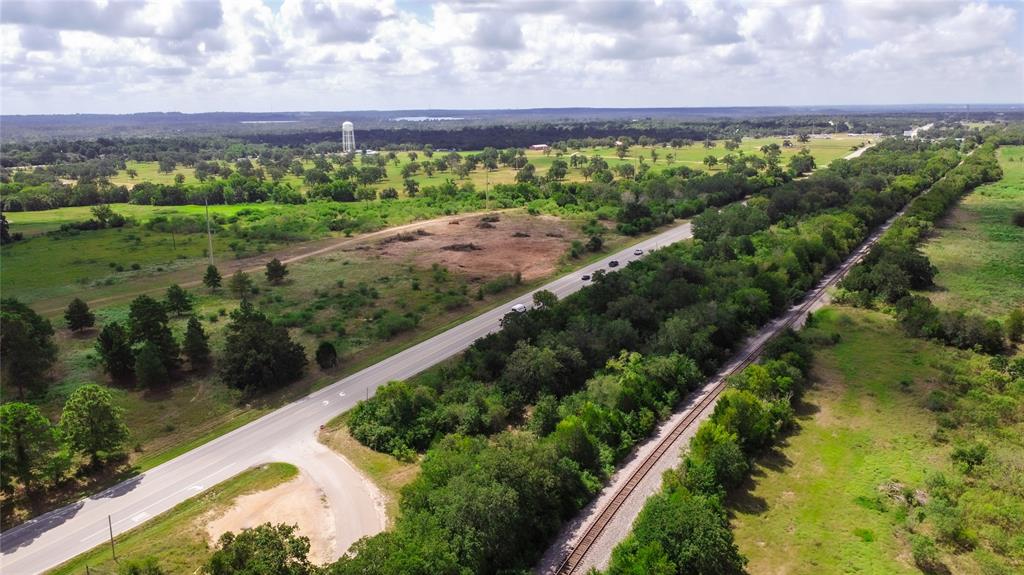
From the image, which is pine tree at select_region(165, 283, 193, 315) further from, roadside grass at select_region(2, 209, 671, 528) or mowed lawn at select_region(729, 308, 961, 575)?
mowed lawn at select_region(729, 308, 961, 575)

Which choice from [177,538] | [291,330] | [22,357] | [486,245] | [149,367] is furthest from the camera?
[486,245]

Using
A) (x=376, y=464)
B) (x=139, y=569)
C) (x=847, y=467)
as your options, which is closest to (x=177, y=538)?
(x=139, y=569)

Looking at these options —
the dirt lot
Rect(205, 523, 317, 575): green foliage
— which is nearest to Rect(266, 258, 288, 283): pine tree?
the dirt lot

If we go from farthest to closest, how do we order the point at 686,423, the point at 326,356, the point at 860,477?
1. the point at 326,356
2. the point at 686,423
3. the point at 860,477

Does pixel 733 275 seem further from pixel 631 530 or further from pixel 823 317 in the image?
pixel 631 530

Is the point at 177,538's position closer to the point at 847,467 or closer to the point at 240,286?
the point at 847,467

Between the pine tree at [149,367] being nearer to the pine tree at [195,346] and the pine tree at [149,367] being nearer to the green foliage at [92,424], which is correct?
the pine tree at [195,346]
